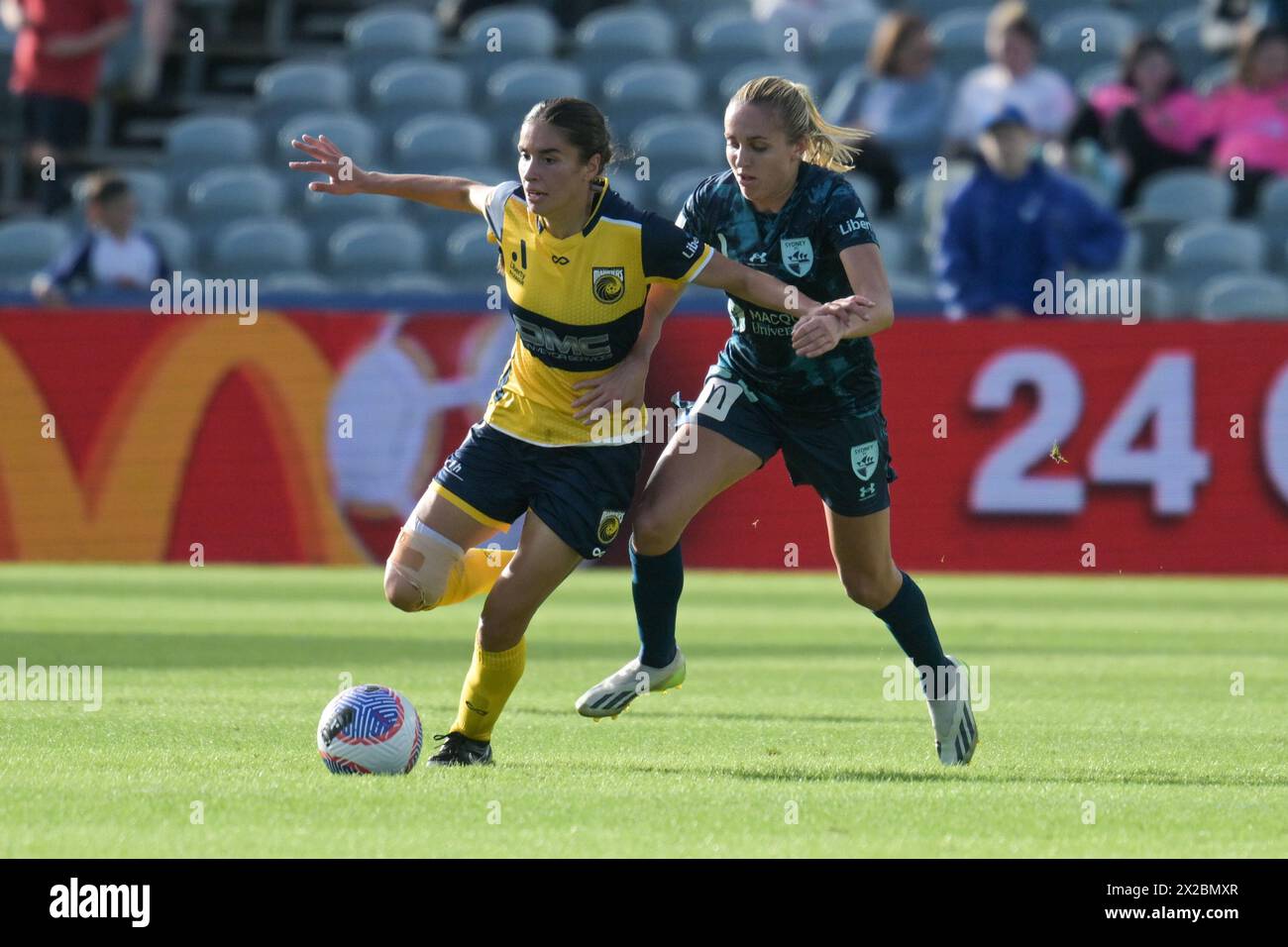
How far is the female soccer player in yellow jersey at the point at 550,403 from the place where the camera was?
7238 mm

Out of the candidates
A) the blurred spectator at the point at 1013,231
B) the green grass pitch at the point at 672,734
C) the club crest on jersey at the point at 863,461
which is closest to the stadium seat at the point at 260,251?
the green grass pitch at the point at 672,734

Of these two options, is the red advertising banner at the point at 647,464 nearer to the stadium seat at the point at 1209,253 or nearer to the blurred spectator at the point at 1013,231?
the blurred spectator at the point at 1013,231

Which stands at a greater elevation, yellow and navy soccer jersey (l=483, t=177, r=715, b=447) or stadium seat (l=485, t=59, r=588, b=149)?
stadium seat (l=485, t=59, r=588, b=149)

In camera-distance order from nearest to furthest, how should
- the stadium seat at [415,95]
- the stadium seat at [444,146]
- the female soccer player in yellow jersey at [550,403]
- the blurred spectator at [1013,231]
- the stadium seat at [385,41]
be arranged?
the female soccer player in yellow jersey at [550,403], the blurred spectator at [1013,231], the stadium seat at [444,146], the stadium seat at [415,95], the stadium seat at [385,41]

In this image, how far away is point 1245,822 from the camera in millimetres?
6344

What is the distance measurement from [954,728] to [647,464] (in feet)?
23.3

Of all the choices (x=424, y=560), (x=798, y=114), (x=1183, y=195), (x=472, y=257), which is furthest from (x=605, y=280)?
(x=1183, y=195)

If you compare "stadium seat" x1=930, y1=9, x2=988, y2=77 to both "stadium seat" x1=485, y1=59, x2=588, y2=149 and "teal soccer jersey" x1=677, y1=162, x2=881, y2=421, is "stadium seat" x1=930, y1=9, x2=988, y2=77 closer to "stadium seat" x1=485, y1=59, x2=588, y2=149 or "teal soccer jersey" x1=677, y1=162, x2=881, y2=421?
"stadium seat" x1=485, y1=59, x2=588, y2=149

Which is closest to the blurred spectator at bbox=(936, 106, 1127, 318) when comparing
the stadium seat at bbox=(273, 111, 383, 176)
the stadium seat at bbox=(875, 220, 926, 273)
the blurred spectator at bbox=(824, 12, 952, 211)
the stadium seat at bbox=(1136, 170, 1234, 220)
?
the stadium seat at bbox=(875, 220, 926, 273)

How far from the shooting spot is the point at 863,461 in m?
7.78

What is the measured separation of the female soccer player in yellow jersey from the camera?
285 inches

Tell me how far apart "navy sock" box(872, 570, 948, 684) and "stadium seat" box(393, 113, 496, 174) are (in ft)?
37.4

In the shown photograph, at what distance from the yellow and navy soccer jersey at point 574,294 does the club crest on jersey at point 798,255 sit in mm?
342

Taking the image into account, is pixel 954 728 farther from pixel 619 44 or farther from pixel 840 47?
pixel 619 44
